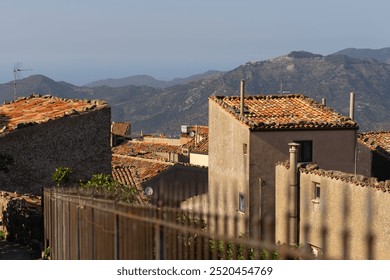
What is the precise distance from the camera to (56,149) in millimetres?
27375

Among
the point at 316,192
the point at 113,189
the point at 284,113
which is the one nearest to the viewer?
the point at 113,189

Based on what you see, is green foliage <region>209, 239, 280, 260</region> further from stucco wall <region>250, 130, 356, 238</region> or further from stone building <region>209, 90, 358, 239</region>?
stucco wall <region>250, 130, 356, 238</region>

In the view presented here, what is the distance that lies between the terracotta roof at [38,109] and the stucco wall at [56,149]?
0.31m

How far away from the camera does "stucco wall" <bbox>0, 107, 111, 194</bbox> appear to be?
1031 inches

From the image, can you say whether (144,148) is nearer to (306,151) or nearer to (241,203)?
(306,151)

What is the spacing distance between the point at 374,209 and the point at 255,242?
49.8 ft

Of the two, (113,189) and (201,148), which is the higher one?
(113,189)

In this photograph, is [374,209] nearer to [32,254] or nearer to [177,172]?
[32,254]

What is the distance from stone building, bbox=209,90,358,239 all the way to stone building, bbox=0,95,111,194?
4.83 metres

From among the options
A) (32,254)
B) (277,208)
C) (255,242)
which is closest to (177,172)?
(277,208)

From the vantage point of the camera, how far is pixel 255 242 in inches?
189

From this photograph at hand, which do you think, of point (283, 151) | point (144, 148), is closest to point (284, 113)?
point (283, 151)

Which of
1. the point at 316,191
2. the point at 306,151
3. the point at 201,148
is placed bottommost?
the point at 201,148

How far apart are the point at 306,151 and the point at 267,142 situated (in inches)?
65.4
